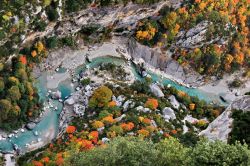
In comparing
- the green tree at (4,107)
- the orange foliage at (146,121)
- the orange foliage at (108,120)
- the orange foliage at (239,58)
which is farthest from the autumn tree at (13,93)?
the orange foliage at (239,58)

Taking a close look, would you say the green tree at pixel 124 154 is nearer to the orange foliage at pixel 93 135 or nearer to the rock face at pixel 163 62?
the orange foliage at pixel 93 135

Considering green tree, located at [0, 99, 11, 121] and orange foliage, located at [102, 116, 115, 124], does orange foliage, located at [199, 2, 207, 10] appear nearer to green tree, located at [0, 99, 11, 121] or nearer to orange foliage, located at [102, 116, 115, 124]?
orange foliage, located at [102, 116, 115, 124]

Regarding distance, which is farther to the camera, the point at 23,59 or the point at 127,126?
the point at 23,59

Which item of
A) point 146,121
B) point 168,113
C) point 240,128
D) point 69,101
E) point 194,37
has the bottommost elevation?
point 240,128

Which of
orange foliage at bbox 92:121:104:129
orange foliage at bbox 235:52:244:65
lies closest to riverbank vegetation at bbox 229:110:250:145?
orange foliage at bbox 92:121:104:129

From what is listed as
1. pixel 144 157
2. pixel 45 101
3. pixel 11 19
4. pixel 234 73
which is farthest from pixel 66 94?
pixel 144 157

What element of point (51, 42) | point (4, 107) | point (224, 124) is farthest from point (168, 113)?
point (4, 107)

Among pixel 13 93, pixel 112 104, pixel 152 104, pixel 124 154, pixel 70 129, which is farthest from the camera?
pixel 112 104

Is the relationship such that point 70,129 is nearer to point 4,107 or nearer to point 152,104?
point 4,107

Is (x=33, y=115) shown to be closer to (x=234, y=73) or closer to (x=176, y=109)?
(x=176, y=109)
